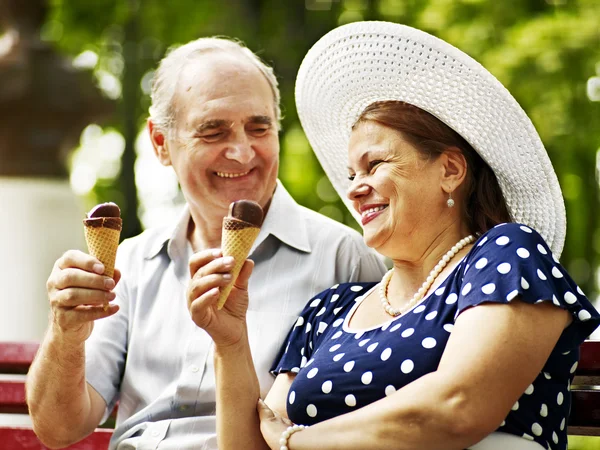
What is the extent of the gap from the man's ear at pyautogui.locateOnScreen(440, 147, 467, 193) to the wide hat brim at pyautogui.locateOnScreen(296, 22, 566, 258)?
57 millimetres

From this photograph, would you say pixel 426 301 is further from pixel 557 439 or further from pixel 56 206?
pixel 56 206

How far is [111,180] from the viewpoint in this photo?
16.2 metres

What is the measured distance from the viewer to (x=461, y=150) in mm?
2883

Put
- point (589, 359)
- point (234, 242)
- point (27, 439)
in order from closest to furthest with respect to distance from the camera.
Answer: point (234, 242)
point (589, 359)
point (27, 439)

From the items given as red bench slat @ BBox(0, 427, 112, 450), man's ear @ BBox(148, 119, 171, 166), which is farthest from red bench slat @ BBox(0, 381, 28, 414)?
man's ear @ BBox(148, 119, 171, 166)

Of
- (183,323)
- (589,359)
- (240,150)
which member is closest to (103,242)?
(183,323)

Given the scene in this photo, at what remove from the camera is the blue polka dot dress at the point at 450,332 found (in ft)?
8.06

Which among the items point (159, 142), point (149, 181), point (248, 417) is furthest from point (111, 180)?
point (248, 417)

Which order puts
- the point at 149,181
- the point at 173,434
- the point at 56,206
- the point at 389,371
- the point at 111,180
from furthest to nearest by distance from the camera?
the point at 111,180 < the point at 149,181 < the point at 56,206 < the point at 173,434 < the point at 389,371

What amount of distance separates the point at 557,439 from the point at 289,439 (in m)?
0.78

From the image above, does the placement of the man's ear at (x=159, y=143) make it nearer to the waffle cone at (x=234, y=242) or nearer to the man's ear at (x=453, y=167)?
the waffle cone at (x=234, y=242)

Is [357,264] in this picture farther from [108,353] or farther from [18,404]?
[18,404]

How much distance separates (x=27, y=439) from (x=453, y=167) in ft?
7.06

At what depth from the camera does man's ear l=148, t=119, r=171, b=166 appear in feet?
12.5
